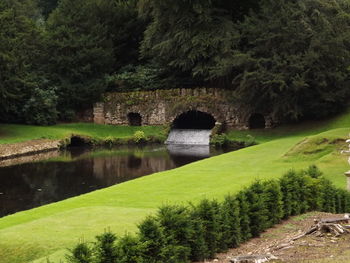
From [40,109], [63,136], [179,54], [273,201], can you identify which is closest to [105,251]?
[273,201]

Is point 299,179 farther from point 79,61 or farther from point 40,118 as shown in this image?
point 79,61

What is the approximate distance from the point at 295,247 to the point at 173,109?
126 ft

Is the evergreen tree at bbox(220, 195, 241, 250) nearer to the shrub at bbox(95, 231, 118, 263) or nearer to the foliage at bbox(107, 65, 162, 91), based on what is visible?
the shrub at bbox(95, 231, 118, 263)

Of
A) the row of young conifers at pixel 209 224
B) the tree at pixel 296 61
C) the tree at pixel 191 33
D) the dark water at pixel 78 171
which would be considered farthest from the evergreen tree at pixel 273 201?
the tree at pixel 191 33

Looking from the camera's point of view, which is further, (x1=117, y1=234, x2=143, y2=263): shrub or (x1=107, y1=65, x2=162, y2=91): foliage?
(x1=107, y1=65, x2=162, y2=91): foliage

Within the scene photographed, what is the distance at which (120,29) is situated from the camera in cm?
5712

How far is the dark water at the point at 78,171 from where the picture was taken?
1038 inches

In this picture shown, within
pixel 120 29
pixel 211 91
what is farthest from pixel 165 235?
pixel 120 29

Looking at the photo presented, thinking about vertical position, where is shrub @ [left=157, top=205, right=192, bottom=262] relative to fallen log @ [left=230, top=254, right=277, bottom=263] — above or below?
above

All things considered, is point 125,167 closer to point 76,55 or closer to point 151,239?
point 76,55

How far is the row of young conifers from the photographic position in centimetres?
1060

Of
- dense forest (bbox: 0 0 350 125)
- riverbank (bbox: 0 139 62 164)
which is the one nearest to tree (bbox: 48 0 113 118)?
dense forest (bbox: 0 0 350 125)

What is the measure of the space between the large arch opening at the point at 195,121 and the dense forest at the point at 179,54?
3.09 metres

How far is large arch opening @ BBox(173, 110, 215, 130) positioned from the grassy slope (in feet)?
59.6
